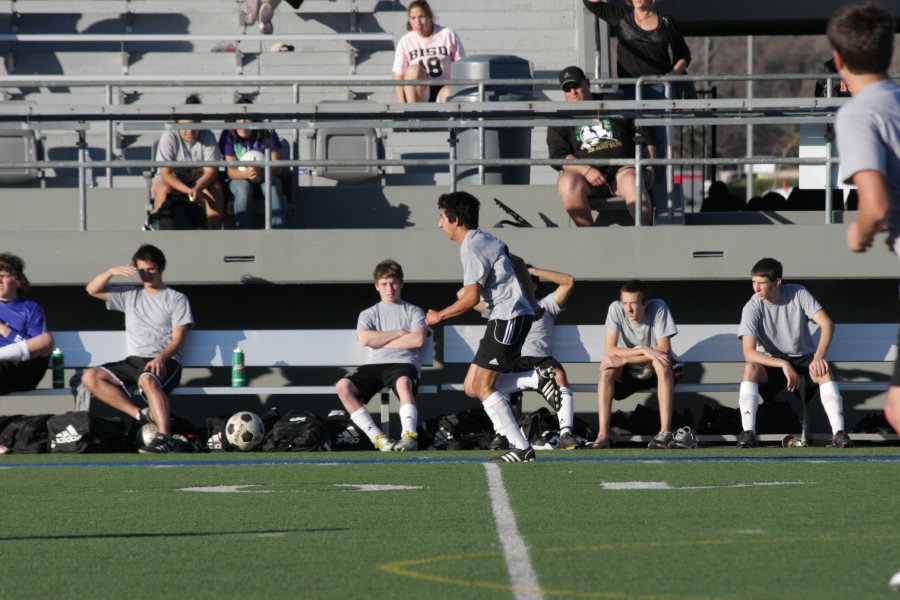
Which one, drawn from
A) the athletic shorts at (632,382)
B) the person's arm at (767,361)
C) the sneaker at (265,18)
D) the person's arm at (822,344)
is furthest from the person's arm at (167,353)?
the sneaker at (265,18)

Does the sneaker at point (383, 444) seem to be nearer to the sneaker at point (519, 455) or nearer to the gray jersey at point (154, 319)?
the sneaker at point (519, 455)

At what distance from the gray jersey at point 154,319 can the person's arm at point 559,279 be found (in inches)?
113

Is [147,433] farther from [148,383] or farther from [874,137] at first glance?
[874,137]

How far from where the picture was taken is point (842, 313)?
12.6m

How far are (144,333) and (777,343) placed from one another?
5157 millimetres

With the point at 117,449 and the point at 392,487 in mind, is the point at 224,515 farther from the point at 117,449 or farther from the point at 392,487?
the point at 117,449

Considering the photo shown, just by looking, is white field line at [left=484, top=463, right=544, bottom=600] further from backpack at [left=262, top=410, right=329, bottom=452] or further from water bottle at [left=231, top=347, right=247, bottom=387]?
water bottle at [left=231, top=347, right=247, bottom=387]

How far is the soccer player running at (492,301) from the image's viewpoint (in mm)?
9102

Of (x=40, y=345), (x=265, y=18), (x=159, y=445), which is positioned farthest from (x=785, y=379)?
(x=265, y=18)

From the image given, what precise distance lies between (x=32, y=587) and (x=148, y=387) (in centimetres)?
651

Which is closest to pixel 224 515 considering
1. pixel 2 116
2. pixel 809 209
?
pixel 2 116

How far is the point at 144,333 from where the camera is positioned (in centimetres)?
1155

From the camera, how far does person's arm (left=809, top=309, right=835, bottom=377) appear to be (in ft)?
35.9

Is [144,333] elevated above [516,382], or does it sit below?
above
